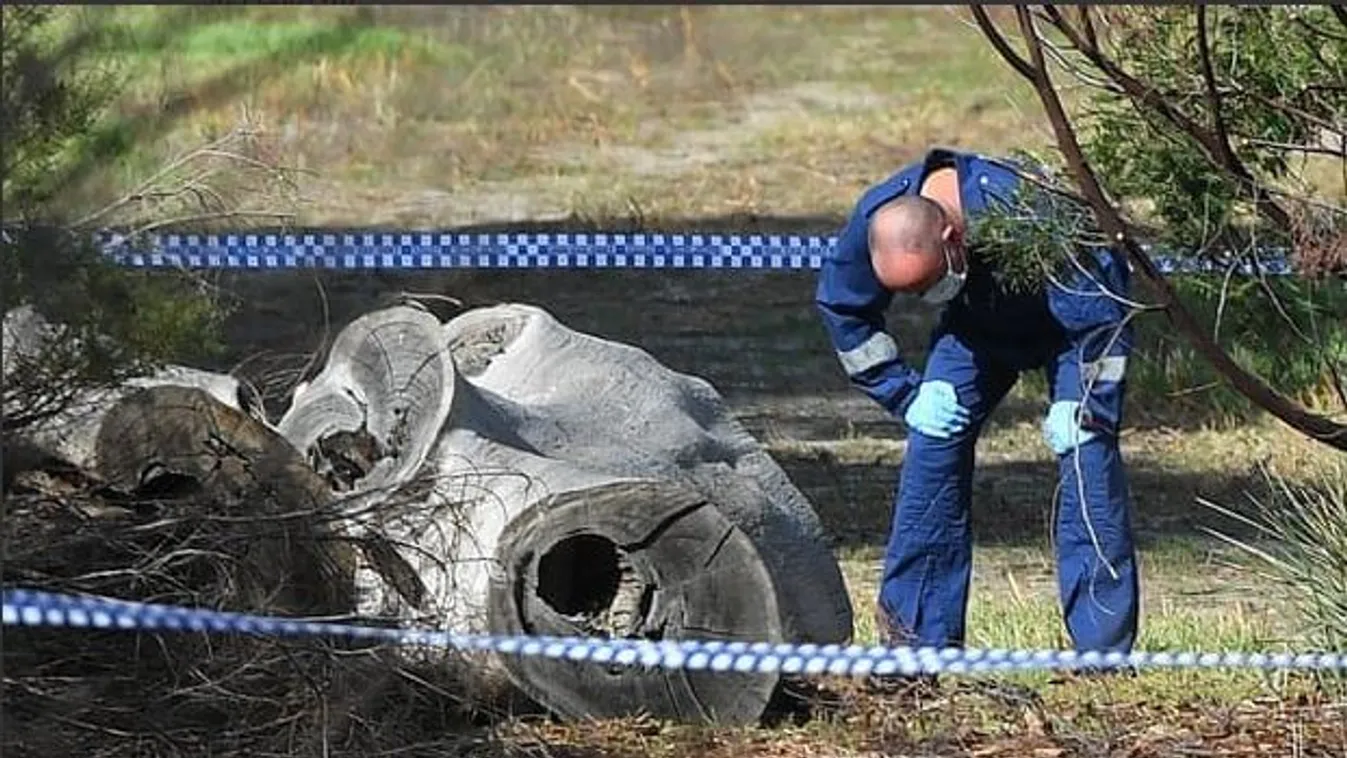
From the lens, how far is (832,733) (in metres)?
6.33

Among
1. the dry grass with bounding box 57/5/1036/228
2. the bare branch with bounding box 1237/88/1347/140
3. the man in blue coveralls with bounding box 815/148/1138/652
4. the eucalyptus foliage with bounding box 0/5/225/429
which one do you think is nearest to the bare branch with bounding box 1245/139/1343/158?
the bare branch with bounding box 1237/88/1347/140

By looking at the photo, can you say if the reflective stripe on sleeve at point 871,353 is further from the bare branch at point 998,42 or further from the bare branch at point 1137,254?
the bare branch at point 998,42

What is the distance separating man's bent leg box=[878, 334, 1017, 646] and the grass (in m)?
0.24

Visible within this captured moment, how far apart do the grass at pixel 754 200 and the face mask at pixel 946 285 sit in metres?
0.83

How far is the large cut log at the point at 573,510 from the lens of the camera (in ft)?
20.1

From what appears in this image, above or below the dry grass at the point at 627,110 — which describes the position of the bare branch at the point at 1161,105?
above

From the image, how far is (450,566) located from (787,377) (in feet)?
22.2

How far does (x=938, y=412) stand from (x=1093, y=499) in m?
0.43

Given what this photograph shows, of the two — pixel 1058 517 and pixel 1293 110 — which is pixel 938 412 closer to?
pixel 1058 517

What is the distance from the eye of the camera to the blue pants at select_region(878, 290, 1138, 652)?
6.84 metres

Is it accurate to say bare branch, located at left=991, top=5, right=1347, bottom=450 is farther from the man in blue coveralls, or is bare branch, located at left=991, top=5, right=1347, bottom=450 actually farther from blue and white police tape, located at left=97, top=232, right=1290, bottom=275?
blue and white police tape, located at left=97, top=232, right=1290, bottom=275

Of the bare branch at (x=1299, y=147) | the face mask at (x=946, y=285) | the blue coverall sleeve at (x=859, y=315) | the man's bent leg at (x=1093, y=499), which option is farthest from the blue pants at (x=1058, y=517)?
the bare branch at (x=1299, y=147)

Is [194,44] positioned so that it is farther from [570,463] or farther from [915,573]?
[915,573]

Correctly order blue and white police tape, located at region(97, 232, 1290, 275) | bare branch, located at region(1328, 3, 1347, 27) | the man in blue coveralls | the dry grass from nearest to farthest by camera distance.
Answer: bare branch, located at region(1328, 3, 1347, 27) → the man in blue coveralls → blue and white police tape, located at region(97, 232, 1290, 275) → the dry grass
